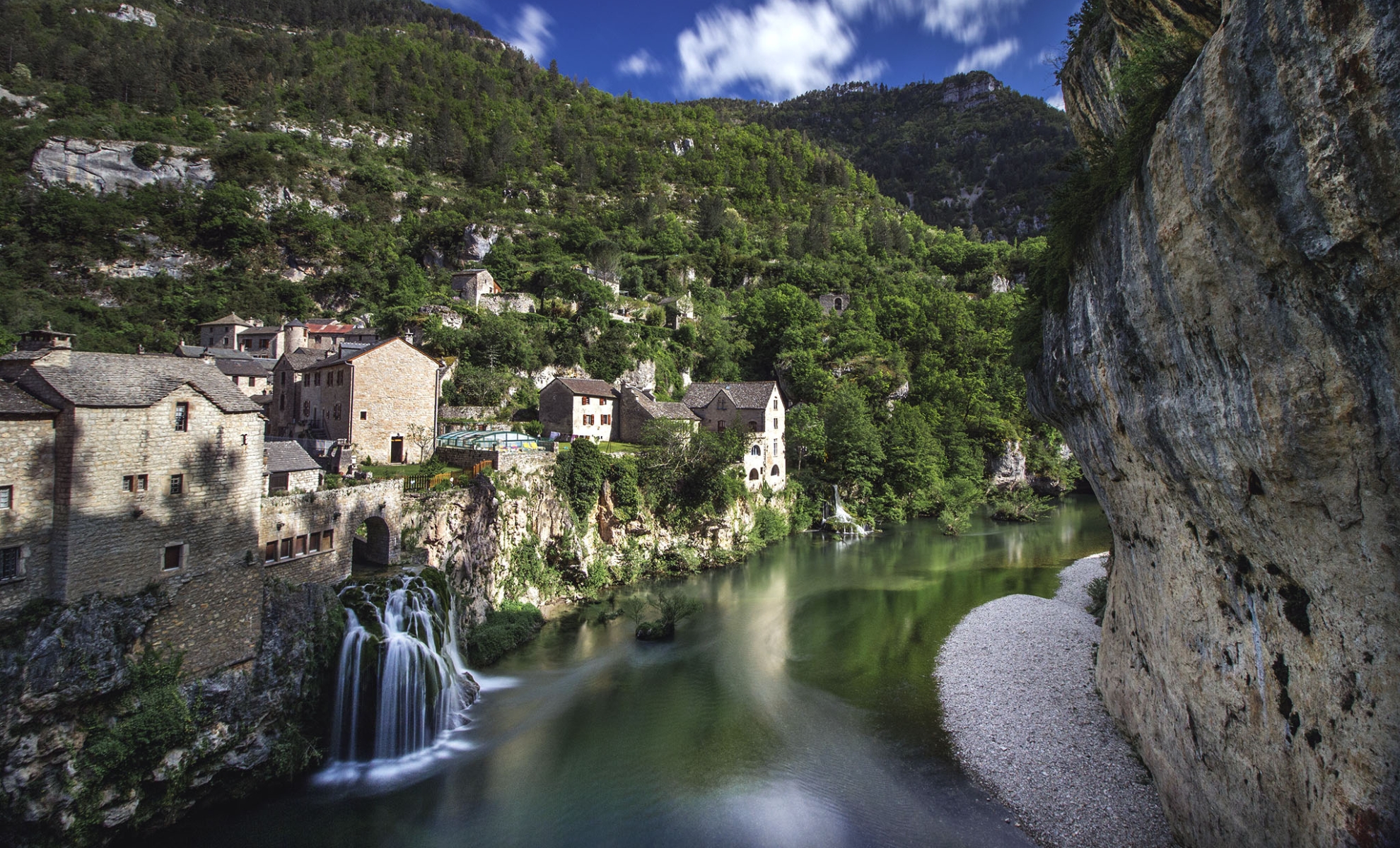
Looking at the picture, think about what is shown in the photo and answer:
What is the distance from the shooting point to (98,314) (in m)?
44.8

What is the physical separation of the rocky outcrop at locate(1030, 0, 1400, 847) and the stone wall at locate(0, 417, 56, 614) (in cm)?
2035

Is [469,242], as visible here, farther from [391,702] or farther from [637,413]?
[391,702]

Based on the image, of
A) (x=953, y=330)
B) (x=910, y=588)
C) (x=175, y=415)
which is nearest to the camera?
(x=175, y=415)

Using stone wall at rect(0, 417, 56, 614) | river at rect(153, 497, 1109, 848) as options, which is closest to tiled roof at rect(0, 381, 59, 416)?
stone wall at rect(0, 417, 56, 614)

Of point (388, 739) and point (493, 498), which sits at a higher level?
point (493, 498)

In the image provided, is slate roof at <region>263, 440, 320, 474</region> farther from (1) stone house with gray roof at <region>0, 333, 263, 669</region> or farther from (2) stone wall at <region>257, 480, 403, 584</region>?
(1) stone house with gray roof at <region>0, 333, 263, 669</region>

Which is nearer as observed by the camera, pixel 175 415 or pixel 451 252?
pixel 175 415

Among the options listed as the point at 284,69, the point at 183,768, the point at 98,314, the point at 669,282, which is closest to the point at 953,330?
the point at 669,282

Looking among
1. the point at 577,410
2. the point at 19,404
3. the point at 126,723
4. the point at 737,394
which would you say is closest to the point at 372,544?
the point at 126,723

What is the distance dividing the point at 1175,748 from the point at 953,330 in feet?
182

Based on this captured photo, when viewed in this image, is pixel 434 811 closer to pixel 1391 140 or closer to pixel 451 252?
pixel 1391 140

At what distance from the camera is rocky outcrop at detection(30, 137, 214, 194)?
54.3 m

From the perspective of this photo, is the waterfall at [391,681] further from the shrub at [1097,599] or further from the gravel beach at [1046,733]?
the shrub at [1097,599]

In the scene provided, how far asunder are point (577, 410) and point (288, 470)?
1895 centimetres
